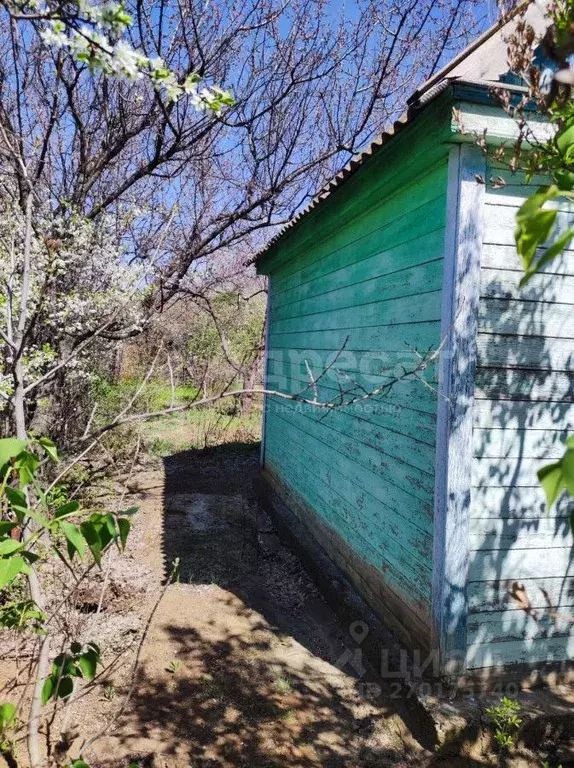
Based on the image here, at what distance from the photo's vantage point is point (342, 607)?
4.28 meters

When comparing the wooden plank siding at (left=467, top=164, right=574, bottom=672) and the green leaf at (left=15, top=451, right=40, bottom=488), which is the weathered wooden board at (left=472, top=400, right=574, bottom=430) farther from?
the green leaf at (left=15, top=451, right=40, bottom=488)

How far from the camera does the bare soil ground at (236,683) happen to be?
9.36 feet

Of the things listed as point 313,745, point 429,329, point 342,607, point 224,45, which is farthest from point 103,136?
point 313,745

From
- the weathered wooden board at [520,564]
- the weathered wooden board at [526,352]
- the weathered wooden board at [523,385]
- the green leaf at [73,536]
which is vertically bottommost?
the weathered wooden board at [520,564]

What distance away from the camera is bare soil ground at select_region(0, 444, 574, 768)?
9.36 feet

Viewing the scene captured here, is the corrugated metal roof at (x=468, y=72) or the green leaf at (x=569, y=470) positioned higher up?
the corrugated metal roof at (x=468, y=72)

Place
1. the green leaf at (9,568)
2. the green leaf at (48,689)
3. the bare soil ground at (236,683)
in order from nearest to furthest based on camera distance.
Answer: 1. the green leaf at (9,568)
2. the green leaf at (48,689)
3. the bare soil ground at (236,683)

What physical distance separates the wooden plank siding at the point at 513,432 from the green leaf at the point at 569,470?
2486 mm

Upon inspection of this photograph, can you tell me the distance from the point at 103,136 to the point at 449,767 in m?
7.79

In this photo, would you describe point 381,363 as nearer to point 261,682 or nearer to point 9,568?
point 261,682

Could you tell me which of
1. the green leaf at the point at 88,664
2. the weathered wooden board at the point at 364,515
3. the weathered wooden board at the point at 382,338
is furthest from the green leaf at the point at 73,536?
the weathered wooden board at the point at 364,515

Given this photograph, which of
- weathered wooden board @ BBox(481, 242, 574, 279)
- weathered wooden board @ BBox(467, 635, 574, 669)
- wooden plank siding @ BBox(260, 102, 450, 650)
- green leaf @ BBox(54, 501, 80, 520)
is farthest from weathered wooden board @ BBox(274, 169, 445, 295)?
green leaf @ BBox(54, 501, 80, 520)

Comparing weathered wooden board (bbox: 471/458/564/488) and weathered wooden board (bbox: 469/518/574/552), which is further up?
weathered wooden board (bbox: 471/458/564/488)

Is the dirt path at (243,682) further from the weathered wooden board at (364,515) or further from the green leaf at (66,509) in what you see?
the green leaf at (66,509)
